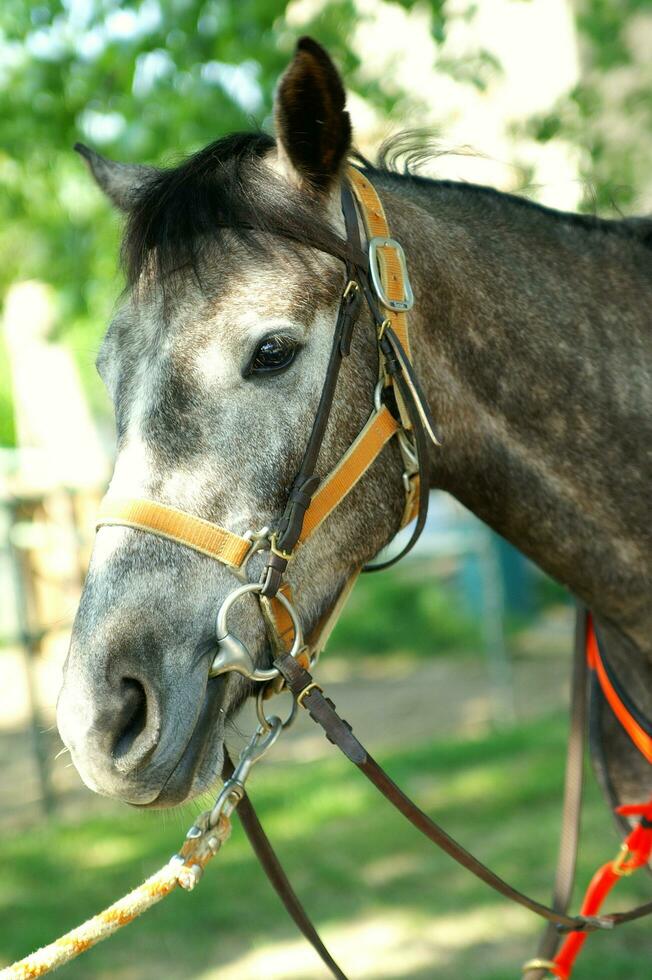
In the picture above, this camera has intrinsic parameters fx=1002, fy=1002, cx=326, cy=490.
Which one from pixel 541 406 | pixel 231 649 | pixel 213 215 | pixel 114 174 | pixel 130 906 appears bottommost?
pixel 130 906

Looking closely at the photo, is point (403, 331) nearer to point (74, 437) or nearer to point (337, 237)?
point (337, 237)

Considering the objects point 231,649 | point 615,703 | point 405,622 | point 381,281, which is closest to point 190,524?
point 231,649

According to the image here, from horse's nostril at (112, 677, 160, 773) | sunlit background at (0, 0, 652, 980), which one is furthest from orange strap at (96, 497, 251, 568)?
sunlit background at (0, 0, 652, 980)

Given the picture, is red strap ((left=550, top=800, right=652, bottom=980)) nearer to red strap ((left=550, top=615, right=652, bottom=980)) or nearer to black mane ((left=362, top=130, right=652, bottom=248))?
red strap ((left=550, top=615, right=652, bottom=980))

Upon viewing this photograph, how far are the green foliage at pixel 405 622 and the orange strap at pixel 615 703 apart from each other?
23.5 feet

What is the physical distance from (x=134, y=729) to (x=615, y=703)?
1.23m

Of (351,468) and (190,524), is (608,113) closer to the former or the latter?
(351,468)

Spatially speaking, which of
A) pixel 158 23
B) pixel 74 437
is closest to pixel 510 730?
pixel 158 23

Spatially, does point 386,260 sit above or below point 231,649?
above

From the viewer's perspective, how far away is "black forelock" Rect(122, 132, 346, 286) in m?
2.00

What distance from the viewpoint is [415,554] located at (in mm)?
7742

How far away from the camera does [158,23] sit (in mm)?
4391

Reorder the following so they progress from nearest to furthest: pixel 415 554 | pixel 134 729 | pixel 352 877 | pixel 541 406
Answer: pixel 134 729, pixel 541 406, pixel 352 877, pixel 415 554

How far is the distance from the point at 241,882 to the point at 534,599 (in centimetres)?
592
